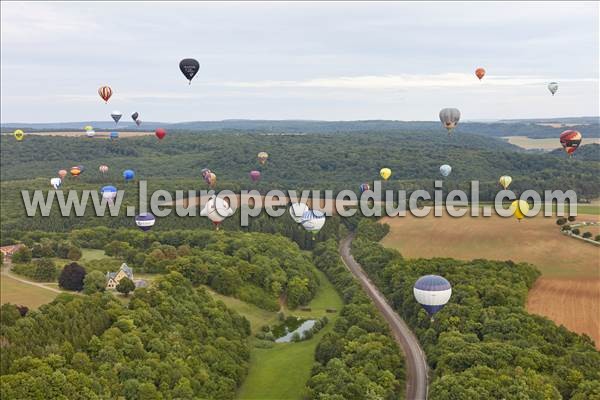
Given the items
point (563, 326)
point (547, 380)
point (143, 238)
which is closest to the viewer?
point (547, 380)

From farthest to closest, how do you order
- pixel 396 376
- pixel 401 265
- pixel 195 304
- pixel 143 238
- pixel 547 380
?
1. pixel 143 238
2. pixel 401 265
3. pixel 195 304
4. pixel 396 376
5. pixel 547 380

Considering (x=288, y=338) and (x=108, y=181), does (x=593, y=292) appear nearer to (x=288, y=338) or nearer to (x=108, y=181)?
(x=288, y=338)

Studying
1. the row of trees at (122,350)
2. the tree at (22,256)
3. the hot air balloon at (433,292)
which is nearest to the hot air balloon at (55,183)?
the tree at (22,256)

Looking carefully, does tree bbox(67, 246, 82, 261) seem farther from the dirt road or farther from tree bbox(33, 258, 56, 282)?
the dirt road

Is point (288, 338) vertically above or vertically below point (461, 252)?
below

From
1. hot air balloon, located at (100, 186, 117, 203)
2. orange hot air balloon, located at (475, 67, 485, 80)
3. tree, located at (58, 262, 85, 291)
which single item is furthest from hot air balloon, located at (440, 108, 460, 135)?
hot air balloon, located at (100, 186, 117, 203)

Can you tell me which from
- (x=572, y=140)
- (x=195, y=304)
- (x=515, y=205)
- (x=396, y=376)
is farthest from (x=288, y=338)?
(x=572, y=140)
